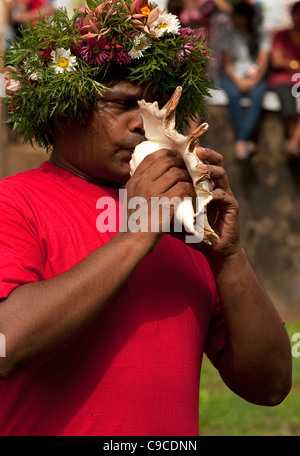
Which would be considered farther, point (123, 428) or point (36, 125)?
point (36, 125)

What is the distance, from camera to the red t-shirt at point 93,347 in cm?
230

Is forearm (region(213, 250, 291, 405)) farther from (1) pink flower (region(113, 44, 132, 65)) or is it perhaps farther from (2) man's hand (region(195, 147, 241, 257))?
(1) pink flower (region(113, 44, 132, 65))

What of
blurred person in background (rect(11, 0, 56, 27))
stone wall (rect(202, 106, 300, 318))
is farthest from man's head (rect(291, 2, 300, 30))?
blurred person in background (rect(11, 0, 56, 27))

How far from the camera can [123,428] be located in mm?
2320

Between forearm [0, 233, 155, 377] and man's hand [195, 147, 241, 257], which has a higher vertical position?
man's hand [195, 147, 241, 257]

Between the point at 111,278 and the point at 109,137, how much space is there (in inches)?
22.0

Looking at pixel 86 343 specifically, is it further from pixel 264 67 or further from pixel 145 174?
pixel 264 67

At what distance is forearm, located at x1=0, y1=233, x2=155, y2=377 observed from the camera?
6.95ft

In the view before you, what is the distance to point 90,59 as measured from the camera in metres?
2.62

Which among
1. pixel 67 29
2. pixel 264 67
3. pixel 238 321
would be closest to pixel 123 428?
pixel 238 321

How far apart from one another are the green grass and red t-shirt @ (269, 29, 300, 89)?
397 cm

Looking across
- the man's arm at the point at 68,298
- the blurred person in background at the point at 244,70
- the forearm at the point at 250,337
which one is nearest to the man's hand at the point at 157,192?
the man's arm at the point at 68,298

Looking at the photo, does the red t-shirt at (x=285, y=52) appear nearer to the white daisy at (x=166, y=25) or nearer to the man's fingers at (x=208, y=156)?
the white daisy at (x=166, y=25)
